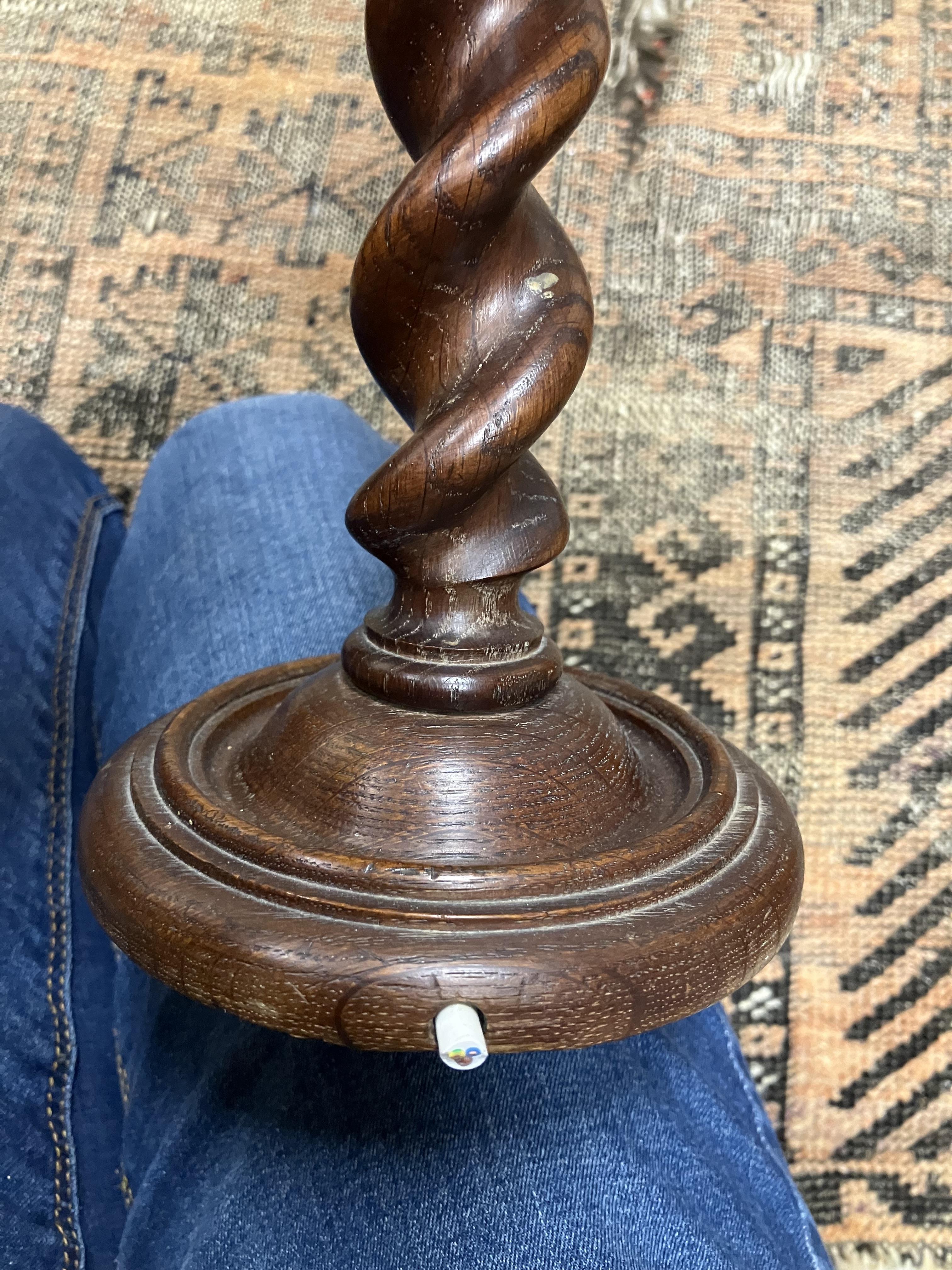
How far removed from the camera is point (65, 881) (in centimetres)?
63

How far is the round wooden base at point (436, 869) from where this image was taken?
28 cm

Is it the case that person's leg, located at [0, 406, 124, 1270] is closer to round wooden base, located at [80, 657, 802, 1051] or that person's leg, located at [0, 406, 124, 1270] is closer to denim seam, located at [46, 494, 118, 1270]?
denim seam, located at [46, 494, 118, 1270]

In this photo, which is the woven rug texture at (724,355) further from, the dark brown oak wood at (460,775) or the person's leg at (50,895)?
the dark brown oak wood at (460,775)

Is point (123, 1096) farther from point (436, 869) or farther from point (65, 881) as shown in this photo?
point (436, 869)

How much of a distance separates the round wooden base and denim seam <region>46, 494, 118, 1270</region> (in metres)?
0.26

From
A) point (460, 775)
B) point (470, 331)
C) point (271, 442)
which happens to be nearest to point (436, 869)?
point (460, 775)

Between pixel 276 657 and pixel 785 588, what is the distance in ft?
1.38

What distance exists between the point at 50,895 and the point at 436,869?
0.40 meters

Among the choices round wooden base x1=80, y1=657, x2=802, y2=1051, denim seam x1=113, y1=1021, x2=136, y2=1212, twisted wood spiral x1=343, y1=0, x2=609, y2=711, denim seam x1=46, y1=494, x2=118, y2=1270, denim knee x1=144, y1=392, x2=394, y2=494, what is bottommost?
denim seam x1=113, y1=1021, x2=136, y2=1212

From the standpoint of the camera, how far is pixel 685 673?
2.76 ft

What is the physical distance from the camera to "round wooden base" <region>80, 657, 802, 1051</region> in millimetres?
283

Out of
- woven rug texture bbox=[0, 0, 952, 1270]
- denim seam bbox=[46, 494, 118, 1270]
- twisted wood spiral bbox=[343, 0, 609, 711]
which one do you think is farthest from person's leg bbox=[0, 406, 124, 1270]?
twisted wood spiral bbox=[343, 0, 609, 711]

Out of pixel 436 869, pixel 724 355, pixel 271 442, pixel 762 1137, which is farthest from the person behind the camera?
pixel 724 355

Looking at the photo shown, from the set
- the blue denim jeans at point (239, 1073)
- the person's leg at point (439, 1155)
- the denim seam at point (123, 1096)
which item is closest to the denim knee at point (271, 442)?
the blue denim jeans at point (239, 1073)
